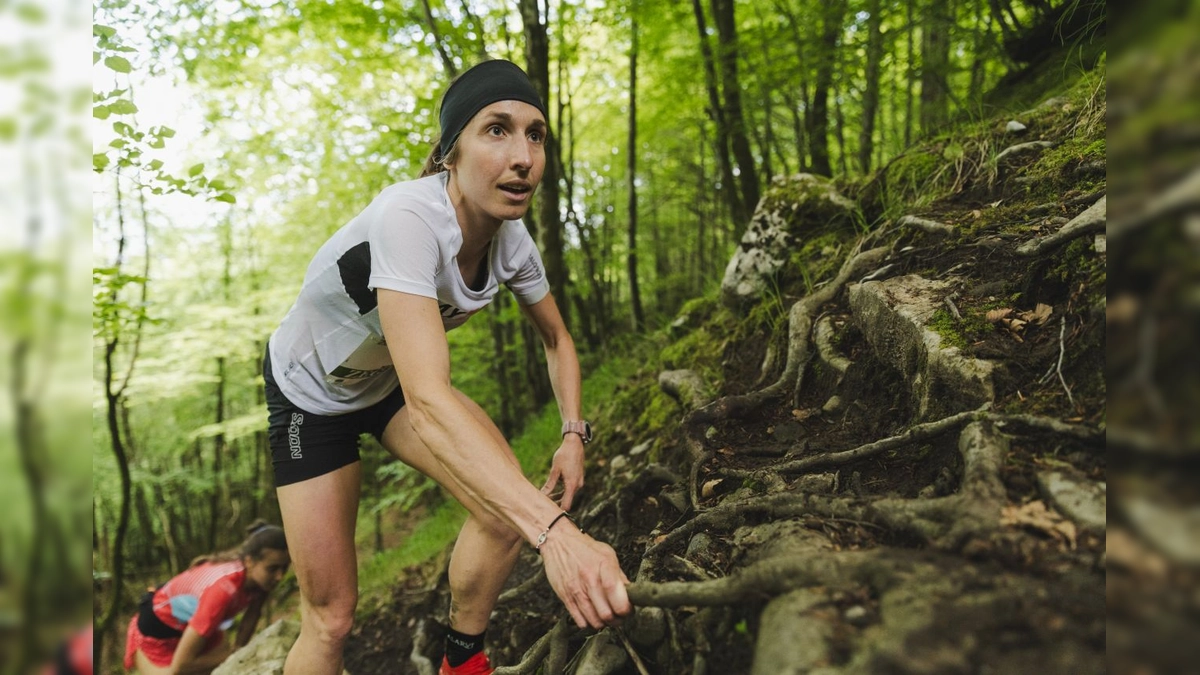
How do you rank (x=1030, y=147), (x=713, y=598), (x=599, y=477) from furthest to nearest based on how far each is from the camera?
(x=599, y=477)
(x=1030, y=147)
(x=713, y=598)

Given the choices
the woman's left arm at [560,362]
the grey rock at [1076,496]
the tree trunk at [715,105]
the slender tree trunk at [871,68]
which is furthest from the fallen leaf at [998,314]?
the tree trunk at [715,105]

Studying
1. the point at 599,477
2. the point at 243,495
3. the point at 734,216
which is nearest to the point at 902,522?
the point at 599,477

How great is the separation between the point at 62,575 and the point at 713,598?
129 cm

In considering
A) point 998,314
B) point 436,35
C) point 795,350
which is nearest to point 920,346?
point 998,314

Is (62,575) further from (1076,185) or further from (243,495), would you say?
(243,495)

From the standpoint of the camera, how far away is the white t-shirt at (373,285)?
2.01 m

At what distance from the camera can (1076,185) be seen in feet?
9.21

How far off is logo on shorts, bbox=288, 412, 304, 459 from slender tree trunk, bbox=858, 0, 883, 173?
18.4ft

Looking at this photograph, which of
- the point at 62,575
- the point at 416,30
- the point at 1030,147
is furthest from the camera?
the point at 416,30

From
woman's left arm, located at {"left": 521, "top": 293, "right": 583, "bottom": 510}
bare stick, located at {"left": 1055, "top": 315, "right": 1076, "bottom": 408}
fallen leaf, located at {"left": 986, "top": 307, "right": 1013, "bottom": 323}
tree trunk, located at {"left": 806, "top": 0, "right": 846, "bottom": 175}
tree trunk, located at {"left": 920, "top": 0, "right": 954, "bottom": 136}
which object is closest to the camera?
bare stick, located at {"left": 1055, "top": 315, "right": 1076, "bottom": 408}

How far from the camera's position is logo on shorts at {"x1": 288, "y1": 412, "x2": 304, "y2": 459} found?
2.62 meters

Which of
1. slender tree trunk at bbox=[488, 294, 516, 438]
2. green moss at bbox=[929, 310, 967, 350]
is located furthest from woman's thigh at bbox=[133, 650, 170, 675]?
green moss at bbox=[929, 310, 967, 350]

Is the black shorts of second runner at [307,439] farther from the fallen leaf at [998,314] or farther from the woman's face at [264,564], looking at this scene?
the woman's face at [264,564]

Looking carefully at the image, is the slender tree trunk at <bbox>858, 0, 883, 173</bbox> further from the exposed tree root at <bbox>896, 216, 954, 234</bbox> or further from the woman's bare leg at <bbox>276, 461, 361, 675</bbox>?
the woman's bare leg at <bbox>276, 461, 361, 675</bbox>
